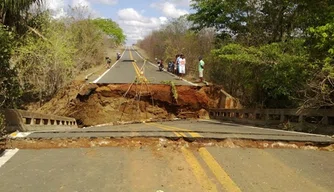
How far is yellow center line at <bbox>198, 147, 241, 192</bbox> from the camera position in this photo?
13.1 feet

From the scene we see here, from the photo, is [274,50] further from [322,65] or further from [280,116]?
[322,65]

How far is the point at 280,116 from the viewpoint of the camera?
42.9ft

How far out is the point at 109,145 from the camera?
19.3ft

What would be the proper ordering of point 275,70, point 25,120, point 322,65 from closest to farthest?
point 25,120 → point 322,65 → point 275,70

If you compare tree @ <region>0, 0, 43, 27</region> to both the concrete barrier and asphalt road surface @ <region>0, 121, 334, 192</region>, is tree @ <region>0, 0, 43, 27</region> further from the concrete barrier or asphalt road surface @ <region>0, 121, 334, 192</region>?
asphalt road surface @ <region>0, 121, 334, 192</region>

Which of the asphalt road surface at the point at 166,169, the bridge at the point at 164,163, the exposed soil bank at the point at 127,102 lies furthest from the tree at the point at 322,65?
the exposed soil bank at the point at 127,102

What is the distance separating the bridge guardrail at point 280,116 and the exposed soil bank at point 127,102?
253cm

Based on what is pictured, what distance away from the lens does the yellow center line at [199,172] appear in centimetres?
399

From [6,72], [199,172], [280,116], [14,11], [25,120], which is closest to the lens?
[199,172]

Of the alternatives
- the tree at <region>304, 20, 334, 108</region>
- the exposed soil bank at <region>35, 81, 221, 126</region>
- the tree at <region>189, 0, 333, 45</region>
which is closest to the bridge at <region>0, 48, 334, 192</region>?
the tree at <region>304, 20, 334, 108</region>

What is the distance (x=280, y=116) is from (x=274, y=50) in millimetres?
2783

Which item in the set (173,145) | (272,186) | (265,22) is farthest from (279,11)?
(272,186)

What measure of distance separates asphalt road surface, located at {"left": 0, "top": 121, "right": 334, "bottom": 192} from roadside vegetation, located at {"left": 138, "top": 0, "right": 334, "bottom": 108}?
5.42m

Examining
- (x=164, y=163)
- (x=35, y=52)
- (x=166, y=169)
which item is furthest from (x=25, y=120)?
(x=35, y=52)
